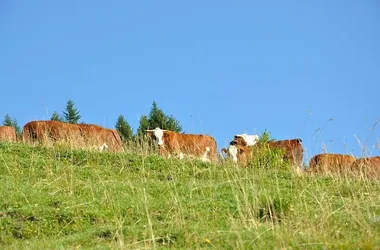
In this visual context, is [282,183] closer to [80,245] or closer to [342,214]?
[342,214]

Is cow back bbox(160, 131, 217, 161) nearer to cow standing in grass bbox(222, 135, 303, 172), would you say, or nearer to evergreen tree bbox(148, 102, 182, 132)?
cow standing in grass bbox(222, 135, 303, 172)

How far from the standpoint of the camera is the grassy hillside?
7.54m

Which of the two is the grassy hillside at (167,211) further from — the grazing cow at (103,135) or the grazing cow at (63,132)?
the grazing cow at (103,135)

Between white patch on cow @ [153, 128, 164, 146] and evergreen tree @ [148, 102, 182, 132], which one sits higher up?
evergreen tree @ [148, 102, 182, 132]

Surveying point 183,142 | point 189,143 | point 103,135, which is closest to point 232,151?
point 183,142

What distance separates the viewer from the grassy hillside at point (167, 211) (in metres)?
7.54

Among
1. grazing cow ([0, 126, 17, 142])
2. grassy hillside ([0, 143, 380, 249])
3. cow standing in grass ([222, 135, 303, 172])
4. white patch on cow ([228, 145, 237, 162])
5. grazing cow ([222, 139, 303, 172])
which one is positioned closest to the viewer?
grassy hillside ([0, 143, 380, 249])

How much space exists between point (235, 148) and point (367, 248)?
16.4 metres

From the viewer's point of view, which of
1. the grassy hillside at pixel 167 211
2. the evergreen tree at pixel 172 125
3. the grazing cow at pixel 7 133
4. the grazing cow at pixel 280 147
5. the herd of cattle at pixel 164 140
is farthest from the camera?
the evergreen tree at pixel 172 125

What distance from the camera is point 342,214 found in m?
8.66

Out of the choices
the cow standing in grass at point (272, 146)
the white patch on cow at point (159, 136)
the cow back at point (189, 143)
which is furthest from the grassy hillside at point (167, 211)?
the white patch on cow at point (159, 136)

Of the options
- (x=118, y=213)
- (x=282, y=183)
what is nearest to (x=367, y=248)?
(x=118, y=213)

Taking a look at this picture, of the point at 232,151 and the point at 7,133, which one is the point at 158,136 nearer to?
the point at 232,151

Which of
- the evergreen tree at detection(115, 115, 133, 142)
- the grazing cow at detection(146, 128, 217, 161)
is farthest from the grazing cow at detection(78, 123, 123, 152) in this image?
the evergreen tree at detection(115, 115, 133, 142)
